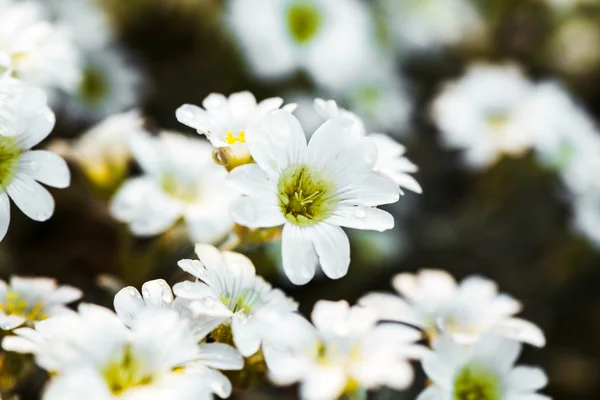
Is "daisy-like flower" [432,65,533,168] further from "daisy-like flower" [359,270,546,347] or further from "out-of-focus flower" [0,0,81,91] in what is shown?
"out-of-focus flower" [0,0,81,91]

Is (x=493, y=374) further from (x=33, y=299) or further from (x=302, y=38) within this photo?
(x=302, y=38)

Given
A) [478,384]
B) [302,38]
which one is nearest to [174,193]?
[478,384]

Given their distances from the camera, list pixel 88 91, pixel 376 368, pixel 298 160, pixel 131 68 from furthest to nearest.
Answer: pixel 131 68
pixel 88 91
pixel 298 160
pixel 376 368

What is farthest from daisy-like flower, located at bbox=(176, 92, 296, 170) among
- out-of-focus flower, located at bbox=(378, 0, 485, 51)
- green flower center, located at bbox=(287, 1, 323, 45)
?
→ out-of-focus flower, located at bbox=(378, 0, 485, 51)

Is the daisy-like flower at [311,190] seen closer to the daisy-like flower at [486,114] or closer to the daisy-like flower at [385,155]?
the daisy-like flower at [385,155]

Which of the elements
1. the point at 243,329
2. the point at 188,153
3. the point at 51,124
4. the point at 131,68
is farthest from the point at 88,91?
the point at 243,329

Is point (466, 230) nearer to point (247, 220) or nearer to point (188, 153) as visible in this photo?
point (188, 153)

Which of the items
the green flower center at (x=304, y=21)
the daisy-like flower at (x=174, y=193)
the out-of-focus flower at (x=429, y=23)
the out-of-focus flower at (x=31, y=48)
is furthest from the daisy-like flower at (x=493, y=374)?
the out-of-focus flower at (x=429, y=23)
